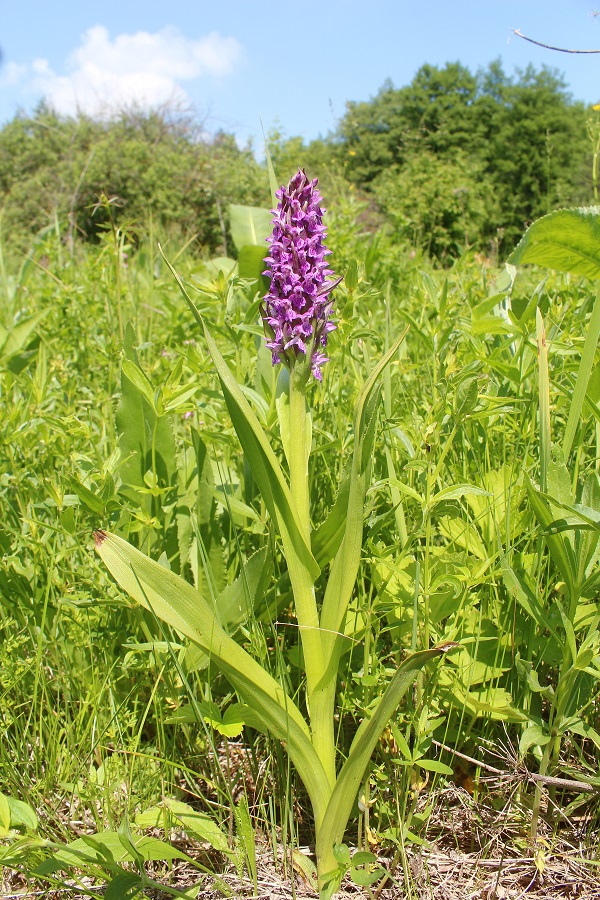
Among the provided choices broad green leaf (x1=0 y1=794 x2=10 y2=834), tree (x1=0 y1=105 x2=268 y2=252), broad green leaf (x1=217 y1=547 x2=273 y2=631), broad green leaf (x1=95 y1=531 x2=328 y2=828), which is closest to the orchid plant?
broad green leaf (x1=95 y1=531 x2=328 y2=828)

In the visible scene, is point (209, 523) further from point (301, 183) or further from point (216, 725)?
point (301, 183)

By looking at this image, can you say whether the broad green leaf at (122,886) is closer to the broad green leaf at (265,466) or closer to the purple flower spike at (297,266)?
the broad green leaf at (265,466)

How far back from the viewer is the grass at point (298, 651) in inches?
47.3

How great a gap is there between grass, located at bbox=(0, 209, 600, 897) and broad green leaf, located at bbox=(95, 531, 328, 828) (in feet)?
0.20

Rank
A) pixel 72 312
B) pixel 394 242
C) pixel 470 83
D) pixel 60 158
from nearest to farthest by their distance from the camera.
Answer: pixel 72 312
pixel 394 242
pixel 60 158
pixel 470 83

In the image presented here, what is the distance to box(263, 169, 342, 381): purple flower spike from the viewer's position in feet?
3.97

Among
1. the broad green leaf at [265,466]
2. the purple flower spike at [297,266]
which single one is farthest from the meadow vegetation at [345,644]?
the purple flower spike at [297,266]

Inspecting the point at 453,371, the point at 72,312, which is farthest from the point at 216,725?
the point at 72,312

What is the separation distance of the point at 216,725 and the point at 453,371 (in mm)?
856

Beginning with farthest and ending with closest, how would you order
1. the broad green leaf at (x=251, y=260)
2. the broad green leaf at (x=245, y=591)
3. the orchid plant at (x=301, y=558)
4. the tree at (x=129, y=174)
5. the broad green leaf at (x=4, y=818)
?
1. the tree at (x=129, y=174)
2. the broad green leaf at (x=251, y=260)
3. the broad green leaf at (x=245, y=591)
4. the orchid plant at (x=301, y=558)
5. the broad green leaf at (x=4, y=818)

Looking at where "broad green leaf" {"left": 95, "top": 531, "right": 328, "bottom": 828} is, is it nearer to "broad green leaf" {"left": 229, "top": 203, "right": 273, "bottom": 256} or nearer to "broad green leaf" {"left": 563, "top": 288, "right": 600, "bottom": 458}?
"broad green leaf" {"left": 563, "top": 288, "right": 600, "bottom": 458}

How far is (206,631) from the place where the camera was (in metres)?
1.11

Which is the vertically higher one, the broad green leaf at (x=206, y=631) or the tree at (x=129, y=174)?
the tree at (x=129, y=174)

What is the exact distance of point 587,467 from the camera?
162 cm
